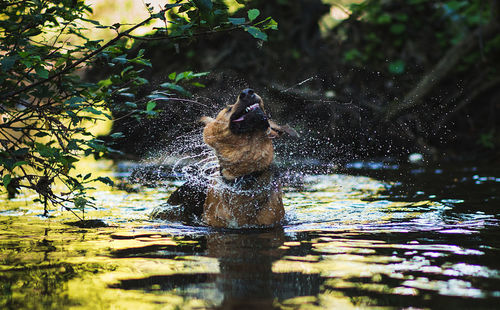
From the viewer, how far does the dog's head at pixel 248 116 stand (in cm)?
470

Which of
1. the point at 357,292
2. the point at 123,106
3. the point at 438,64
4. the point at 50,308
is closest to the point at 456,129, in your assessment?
the point at 438,64

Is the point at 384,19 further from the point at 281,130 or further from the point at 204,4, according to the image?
the point at 204,4

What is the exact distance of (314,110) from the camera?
37.9 ft

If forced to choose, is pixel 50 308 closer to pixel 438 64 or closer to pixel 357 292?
pixel 357 292

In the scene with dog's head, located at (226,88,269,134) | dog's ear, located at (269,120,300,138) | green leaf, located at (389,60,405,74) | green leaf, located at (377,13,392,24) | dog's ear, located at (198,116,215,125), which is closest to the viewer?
dog's head, located at (226,88,269,134)

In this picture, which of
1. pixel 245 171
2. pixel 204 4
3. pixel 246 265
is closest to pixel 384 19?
pixel 245 171

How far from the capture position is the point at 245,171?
4812 mm

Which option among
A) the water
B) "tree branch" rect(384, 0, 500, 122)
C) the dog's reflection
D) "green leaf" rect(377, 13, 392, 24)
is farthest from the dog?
"green leaf" rect(377, 13, 392, 24)

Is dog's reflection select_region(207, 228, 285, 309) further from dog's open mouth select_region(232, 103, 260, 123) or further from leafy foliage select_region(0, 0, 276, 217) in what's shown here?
leafy foliage select_region(0, 0, 276, 217)

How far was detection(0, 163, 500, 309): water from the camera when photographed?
2.51 meters

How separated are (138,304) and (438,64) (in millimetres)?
11190

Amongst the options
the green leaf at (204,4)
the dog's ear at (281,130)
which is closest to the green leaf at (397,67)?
the dog's ear at (281,130)

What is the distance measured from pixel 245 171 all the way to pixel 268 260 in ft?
5.31

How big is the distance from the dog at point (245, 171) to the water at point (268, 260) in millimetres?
231
